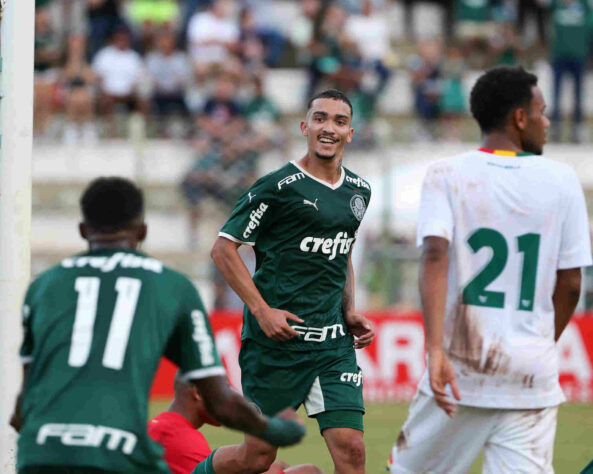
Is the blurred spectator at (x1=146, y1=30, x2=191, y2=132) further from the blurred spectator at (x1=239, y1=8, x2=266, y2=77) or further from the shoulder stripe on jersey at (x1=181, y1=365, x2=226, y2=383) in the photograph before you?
the shoulder stripe on jersey at (x1=181, y1=365, x2=226, y2=383)

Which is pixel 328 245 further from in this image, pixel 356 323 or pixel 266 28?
pixel 266 28

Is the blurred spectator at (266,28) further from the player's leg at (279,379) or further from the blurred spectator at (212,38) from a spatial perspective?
the player's leg at (279,379)

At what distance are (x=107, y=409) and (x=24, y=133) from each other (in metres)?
2.48

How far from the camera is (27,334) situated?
4324mm

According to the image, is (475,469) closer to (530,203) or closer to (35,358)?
(530,203)

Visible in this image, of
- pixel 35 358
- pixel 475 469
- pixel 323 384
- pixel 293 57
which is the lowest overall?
pixel 475 469

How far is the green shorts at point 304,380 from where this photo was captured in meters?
6.25

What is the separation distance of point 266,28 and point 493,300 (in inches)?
560

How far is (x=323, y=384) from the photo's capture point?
6273 millimetres

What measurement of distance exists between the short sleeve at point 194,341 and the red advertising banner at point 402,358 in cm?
930

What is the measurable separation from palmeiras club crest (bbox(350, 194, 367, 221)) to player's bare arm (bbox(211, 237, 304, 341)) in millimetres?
691

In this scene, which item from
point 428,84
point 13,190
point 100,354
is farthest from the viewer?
point 428,84

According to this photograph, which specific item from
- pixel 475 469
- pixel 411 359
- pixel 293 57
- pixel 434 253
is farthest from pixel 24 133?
pixel 293 57

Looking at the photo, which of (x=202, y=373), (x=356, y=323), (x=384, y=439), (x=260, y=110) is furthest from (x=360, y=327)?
(x=260, y=110)
